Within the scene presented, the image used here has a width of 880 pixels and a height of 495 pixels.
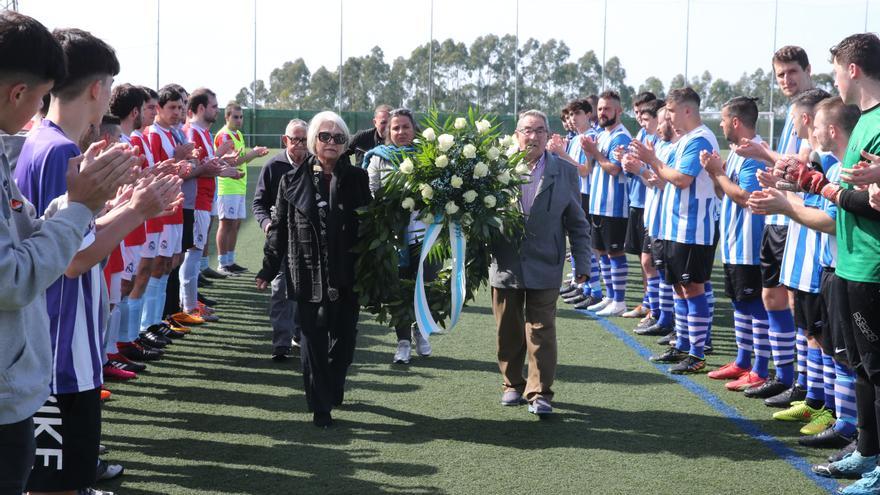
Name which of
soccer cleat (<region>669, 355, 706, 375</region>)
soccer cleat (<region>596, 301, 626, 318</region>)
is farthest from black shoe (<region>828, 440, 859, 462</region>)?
soccer cleat (<region>596, 301, 626, 318</region>)

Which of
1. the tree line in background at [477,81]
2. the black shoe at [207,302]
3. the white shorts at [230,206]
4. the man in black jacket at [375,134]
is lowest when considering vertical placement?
the black shoe at [207,302]

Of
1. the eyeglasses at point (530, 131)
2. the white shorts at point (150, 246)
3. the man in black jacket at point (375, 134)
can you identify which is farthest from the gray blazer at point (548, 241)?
Result: the white shorts at point (150, 246)

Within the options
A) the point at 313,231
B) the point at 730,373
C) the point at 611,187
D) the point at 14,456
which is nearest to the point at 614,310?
the point at 611,187

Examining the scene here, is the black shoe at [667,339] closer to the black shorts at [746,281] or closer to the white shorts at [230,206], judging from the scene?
the black shorts at [746,281]

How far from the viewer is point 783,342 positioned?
6.94 meters

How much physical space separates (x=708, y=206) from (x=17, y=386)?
665cm

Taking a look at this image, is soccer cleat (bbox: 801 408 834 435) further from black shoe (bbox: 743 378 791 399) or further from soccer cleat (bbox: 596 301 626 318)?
soccer cleat (bbox: 596 301 626 318)

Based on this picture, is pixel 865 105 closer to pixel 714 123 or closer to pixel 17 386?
pixel 17 386

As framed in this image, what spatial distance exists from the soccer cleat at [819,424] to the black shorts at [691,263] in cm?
215

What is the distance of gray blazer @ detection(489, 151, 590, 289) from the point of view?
648cm

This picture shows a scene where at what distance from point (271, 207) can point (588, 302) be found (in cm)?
476

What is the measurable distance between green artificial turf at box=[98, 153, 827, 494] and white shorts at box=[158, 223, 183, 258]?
97 centimetres

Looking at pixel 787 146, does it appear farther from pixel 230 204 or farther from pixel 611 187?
pixel 230 204

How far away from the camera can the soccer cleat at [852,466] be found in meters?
5.03
